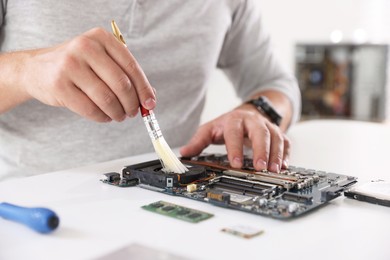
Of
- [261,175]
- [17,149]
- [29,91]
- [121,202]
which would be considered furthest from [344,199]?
[17,149]

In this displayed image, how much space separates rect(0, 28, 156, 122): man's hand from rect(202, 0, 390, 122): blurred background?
7.57 ft

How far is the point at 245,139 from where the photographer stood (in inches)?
35.7

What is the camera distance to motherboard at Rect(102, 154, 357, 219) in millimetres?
598

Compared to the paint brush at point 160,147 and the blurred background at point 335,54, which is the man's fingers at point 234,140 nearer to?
the paint brush at point 160,147

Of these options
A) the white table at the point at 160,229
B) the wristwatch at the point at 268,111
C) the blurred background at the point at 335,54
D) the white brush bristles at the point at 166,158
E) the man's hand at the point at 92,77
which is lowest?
the white table at the point at 160,229

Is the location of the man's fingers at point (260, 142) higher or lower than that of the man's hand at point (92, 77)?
lower

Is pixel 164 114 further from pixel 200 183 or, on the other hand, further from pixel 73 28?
pixel 200 183

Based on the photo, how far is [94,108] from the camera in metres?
0.69

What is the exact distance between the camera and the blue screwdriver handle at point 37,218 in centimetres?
52

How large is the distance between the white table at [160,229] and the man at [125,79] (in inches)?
4.8

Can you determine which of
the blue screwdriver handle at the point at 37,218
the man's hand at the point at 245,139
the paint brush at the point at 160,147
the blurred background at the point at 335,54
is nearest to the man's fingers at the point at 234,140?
the man's hand at the point at 245,139

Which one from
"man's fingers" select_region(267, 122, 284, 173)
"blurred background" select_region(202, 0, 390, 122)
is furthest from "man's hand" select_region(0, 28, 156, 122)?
"blurred background" select_region(202, 0, 390, 122)

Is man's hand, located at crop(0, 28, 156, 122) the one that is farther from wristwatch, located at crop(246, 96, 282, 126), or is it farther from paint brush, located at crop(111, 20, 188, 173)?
wristwatch, located at crop(246, 96, 282, 126)

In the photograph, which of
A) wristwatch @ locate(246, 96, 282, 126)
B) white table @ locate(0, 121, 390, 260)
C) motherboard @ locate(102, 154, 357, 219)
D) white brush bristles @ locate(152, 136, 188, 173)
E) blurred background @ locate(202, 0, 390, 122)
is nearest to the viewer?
white table @ locate(0, 121, 390, 260)
